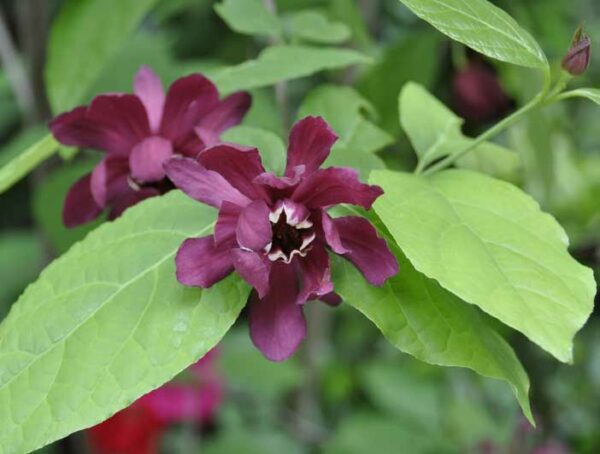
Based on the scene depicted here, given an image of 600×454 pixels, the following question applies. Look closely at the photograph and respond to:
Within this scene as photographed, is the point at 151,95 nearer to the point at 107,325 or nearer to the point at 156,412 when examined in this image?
the point at 107,325

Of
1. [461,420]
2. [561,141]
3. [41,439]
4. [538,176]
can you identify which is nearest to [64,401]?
[41,439]

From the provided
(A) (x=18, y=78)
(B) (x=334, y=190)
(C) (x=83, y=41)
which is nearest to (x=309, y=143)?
(B) (x=334, y=190)

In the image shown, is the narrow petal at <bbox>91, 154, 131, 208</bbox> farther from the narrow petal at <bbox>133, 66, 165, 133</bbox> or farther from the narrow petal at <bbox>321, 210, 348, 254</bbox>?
the narrow petal at <bbox>321, 210, 348, 254</bbox>

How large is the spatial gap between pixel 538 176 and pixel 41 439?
759 millimetres

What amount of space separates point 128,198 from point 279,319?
6.4 inches

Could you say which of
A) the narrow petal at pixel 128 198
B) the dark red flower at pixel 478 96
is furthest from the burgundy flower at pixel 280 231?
the dark red flower at pixel 478 96

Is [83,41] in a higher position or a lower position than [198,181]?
lower

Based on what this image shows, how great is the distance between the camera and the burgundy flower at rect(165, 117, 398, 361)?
49cm

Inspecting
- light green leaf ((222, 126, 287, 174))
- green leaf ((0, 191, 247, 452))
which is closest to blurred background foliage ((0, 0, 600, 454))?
light green leaf ((222, 126, 287, 174))

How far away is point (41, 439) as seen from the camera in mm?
457

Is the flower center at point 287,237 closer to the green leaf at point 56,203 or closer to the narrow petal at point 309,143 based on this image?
the narrow petal at point 309,143

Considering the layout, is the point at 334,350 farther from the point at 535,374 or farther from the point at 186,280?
the point at 186,280

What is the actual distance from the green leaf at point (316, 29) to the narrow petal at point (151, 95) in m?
0.23

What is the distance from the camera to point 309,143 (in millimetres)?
508
